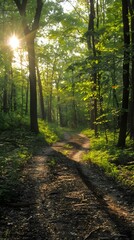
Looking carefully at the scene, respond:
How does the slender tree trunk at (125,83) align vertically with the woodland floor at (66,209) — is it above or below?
above

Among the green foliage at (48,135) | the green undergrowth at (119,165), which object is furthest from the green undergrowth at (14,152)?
the green undergrowth at (119,165)

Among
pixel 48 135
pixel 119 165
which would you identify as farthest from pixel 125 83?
pixel 48 135

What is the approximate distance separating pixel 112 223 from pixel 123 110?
8640 millimetres

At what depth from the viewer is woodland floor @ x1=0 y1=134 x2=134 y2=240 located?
5.25 meters

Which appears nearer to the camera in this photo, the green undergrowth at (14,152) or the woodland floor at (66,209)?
the woodland floor at (66,209)

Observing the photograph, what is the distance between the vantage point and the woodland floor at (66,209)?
5249 millimetres

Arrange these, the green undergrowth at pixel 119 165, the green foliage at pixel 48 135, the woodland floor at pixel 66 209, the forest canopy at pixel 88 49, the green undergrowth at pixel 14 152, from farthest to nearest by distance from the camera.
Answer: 1. the green foliage at pixel 48 135
2. the forest canopy at pixel 88 49
3. the green undergrowth at pixel 119 165
4. the green undergrowth at pixel 14 152
5. the woodland floor at pixel 66 209

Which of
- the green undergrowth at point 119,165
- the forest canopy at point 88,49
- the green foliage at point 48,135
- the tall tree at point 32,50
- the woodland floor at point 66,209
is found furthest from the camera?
the green foliage at point 48,135

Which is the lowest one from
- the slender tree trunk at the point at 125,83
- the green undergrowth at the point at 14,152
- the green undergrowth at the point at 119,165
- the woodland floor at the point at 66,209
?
the woodland floor at the point at 66,209

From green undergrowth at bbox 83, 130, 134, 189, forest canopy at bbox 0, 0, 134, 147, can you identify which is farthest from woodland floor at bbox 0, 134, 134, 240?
forest canopy at bbox 0, 0, 134, 147

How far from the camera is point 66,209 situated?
6.44 metres

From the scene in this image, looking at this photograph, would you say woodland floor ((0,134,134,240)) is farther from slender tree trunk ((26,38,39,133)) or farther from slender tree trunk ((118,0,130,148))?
slender tree trunk ((26,38,39,133))

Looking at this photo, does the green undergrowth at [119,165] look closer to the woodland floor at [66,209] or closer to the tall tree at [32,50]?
the woodland floor at [66,209]

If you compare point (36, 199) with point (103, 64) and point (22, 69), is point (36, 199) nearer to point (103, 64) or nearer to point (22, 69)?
point (103, 64)
